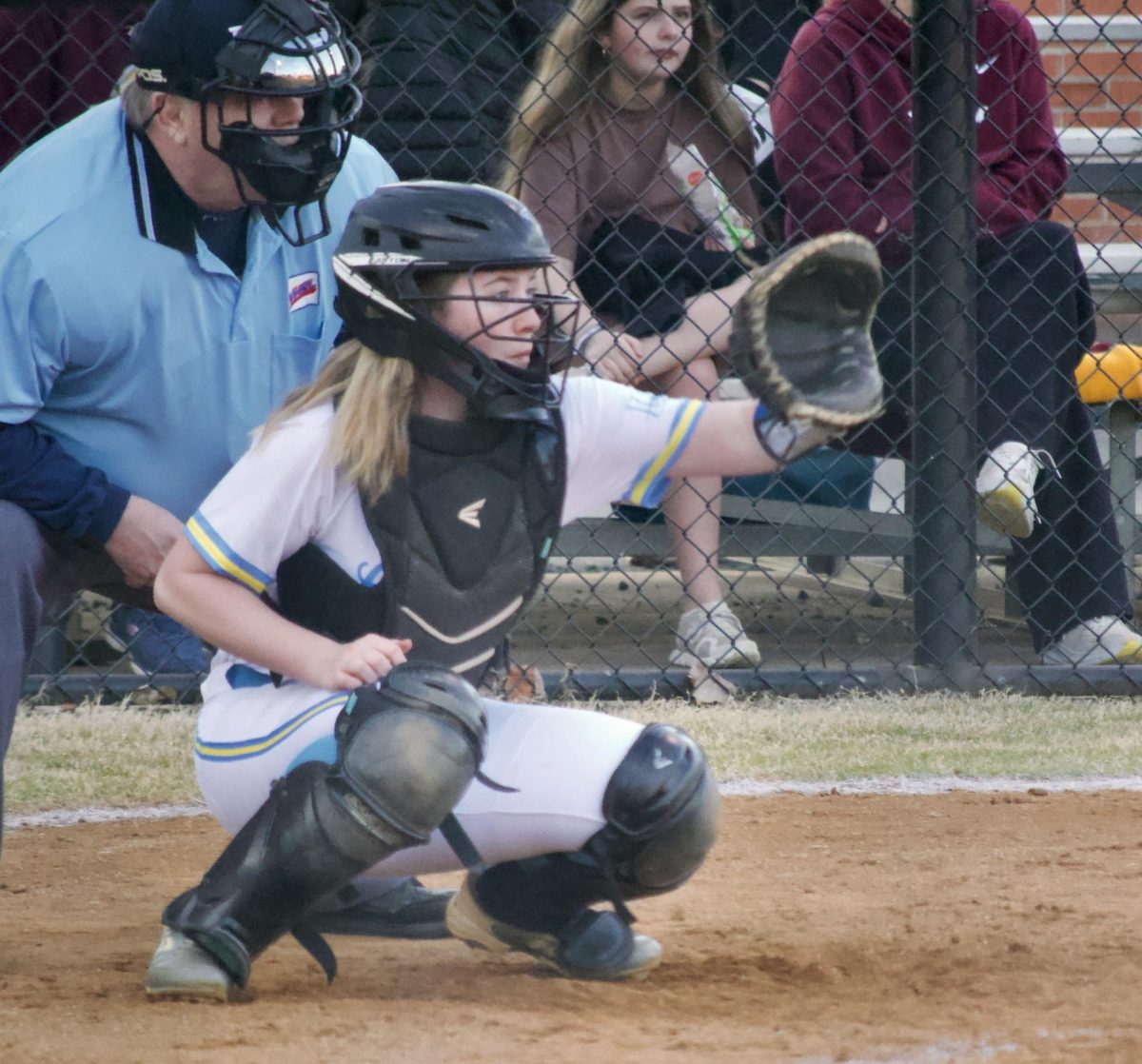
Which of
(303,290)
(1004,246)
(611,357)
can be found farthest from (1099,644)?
(303,290)

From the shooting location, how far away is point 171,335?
2.80 m

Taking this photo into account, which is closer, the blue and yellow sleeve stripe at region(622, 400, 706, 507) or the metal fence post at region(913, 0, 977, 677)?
the blue and yellow sleeve stripe at region(622, 400, 706, 507)

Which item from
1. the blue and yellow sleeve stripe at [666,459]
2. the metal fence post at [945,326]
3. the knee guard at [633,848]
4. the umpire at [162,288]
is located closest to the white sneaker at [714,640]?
the metal fence post at [945,326]

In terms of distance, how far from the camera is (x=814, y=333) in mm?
2301

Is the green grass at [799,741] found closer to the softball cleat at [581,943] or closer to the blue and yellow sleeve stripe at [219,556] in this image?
the softball cleat at [581,943]

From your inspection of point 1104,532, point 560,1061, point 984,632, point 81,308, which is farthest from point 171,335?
point 984,632

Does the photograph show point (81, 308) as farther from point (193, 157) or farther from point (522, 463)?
point (522, 463)

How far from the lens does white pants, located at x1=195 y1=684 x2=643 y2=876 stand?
229 cm

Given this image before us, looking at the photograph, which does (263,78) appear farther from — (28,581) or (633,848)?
(633,848)

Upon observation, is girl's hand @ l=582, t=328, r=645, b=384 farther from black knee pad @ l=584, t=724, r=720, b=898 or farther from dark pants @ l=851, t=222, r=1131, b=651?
black knee pad @ l=584, t=724, r=720, b=898

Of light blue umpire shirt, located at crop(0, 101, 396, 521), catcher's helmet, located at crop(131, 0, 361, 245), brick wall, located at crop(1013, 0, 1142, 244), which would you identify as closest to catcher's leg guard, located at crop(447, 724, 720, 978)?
light blue umpire shirt, located at crop(0, 101, 396, 521)

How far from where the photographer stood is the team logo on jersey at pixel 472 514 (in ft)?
7.77

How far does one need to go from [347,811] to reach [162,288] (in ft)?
3.44

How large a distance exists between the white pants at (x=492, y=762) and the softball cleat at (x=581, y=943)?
11 cm
